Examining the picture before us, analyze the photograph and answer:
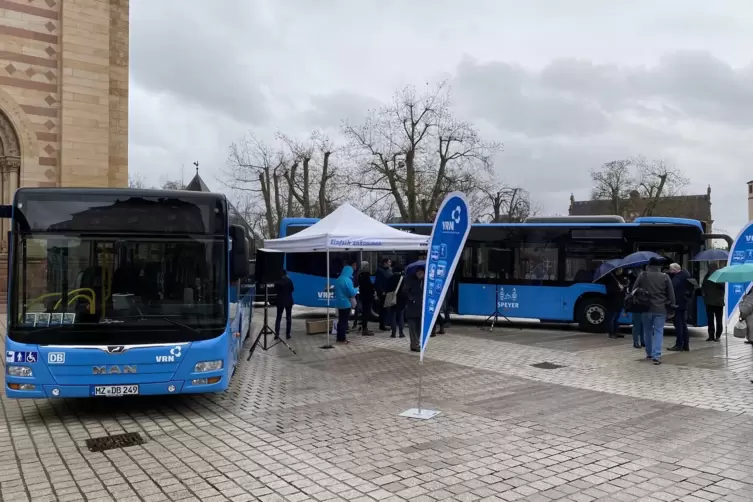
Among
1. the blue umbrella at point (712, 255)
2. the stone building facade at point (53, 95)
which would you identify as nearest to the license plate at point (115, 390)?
the blue umbrella at point (712, 255)

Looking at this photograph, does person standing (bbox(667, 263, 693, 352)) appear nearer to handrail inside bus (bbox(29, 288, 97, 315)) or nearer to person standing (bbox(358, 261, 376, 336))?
person standing (bbox(358, 261, 376, 336))

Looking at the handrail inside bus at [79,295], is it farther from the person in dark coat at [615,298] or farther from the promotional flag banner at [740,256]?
the promotional flag banner at [740,256]

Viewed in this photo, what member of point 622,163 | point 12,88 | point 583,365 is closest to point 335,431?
point 583,365

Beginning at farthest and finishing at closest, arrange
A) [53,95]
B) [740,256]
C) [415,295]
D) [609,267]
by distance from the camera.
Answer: [53,95]
[609,267]
[740,256]
[415,295]

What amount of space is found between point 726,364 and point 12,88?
2191 cm

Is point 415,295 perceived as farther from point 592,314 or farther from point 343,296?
point 592,314

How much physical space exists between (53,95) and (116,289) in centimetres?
1659

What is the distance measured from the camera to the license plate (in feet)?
21.3

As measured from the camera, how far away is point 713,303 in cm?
1331

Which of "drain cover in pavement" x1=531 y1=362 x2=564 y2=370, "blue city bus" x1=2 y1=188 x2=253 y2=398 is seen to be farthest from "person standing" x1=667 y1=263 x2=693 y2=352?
"blue city bus" x1=2 y1=188 x2=253 y2=398

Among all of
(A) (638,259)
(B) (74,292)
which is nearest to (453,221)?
(B) (74,292)

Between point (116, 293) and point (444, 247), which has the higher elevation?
point (444, 247)

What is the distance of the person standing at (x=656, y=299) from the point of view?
10.3 metres

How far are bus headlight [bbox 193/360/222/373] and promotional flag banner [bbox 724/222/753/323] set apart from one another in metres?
10.5
